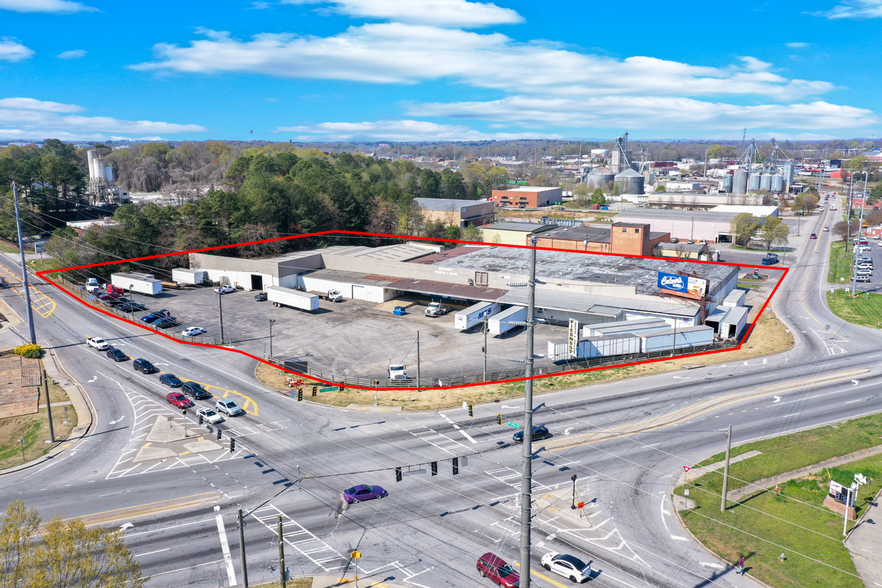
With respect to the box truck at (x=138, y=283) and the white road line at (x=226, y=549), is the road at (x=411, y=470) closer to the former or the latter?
the white road line at (x=226, y=549)

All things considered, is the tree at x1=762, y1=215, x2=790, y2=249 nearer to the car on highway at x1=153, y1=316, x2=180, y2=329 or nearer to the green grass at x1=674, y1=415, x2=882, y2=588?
the green grass at x1=674, y1=415, x2=882, y2=588

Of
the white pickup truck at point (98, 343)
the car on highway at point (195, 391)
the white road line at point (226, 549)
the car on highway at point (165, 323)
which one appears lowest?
the white road line at point (226, 549)

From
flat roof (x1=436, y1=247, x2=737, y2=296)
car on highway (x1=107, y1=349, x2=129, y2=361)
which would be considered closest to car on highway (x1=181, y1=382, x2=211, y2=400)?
car on highway (x1=107, y1=349, x2=129, y2=361)

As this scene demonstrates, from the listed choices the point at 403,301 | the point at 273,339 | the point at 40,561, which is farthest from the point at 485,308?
the point at 40,561

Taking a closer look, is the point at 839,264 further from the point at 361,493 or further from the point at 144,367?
the point at 144,367

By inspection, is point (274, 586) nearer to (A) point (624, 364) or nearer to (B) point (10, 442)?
(B) point (10, 442)

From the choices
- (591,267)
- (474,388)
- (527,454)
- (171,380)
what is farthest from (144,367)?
(591,267)

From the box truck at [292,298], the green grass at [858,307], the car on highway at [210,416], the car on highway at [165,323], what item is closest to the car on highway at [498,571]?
the car on highway at [210,416]
